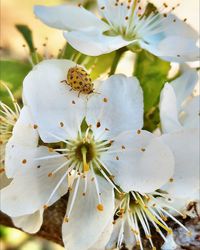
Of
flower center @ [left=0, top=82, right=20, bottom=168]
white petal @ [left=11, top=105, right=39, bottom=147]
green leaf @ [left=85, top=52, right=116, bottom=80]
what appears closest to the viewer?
white petal @ [left=11, top=105, right=39, bottom=147]

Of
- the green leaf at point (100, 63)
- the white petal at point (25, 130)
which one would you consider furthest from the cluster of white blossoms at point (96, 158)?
the green leaf at point (100, 63)

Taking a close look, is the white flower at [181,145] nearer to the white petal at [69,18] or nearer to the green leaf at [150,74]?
the green leaf at [150,74]

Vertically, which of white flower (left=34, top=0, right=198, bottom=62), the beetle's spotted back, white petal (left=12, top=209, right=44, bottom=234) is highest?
white flower (left=34, top=0, right=198, bottom=62)

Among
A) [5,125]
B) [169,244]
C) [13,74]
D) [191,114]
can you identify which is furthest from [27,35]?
[169,244]

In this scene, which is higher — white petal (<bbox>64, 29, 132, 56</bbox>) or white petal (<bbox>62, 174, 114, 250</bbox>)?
white petal (<bbox>64, 29, 132, 56</bbox>)

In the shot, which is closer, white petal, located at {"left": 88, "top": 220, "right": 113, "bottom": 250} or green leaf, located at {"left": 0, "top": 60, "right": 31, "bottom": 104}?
white petal, located at {"left": 88, "top": 220, "right": 113, "bottom": 250}

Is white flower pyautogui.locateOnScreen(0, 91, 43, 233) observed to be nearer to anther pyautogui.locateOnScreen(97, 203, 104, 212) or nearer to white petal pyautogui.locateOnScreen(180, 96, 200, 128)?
anther pyautogui.locateOnScreen(97, 203, 104, 212)

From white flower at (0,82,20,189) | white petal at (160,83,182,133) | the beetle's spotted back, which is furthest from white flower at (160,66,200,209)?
white flower at (0,82,20,189)
